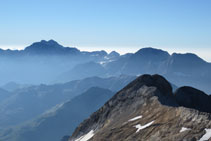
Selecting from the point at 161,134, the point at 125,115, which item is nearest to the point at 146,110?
the point at 125,115

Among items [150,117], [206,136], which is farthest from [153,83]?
[206,136]

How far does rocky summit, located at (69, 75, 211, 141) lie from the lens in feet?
109

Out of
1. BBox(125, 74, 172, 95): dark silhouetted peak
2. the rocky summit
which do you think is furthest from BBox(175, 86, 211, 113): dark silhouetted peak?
BBox(125, 74, 172, 95): dark silhouetted peak

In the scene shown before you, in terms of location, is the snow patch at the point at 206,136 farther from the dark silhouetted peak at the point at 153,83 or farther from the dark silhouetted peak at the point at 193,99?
the dark silhouetted peak at the point at 193,99

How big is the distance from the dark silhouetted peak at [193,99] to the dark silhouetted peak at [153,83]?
4.30 metres

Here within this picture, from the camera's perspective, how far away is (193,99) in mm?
75438

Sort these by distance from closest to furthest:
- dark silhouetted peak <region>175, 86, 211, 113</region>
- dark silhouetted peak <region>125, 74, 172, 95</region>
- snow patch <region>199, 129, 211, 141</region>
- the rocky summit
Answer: snow patch <region>199, 129, 211, 141</region>
the rocky summit
dark silhouetted peak <region>125, 74, 172, 95</region>
dark silhouetted peak <region>175, 86, 211, 113</region>

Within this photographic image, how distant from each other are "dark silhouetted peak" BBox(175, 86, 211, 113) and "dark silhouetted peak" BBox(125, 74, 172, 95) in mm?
4299

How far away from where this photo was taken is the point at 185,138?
3094 cm

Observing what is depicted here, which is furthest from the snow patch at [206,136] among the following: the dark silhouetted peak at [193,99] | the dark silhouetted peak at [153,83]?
the dark silhouetted peak at [193,99]

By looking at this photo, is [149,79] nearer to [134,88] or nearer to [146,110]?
[134,88]

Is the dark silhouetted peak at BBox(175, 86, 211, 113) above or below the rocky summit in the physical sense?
below

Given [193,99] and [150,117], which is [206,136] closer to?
[150,117]

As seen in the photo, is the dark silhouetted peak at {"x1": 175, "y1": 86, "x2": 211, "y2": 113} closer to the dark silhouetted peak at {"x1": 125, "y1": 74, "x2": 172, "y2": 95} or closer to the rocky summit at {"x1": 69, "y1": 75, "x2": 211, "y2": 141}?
the rocky summit at {"x1": 69, "y1": 75, "x2": 211, "y2": 141}
